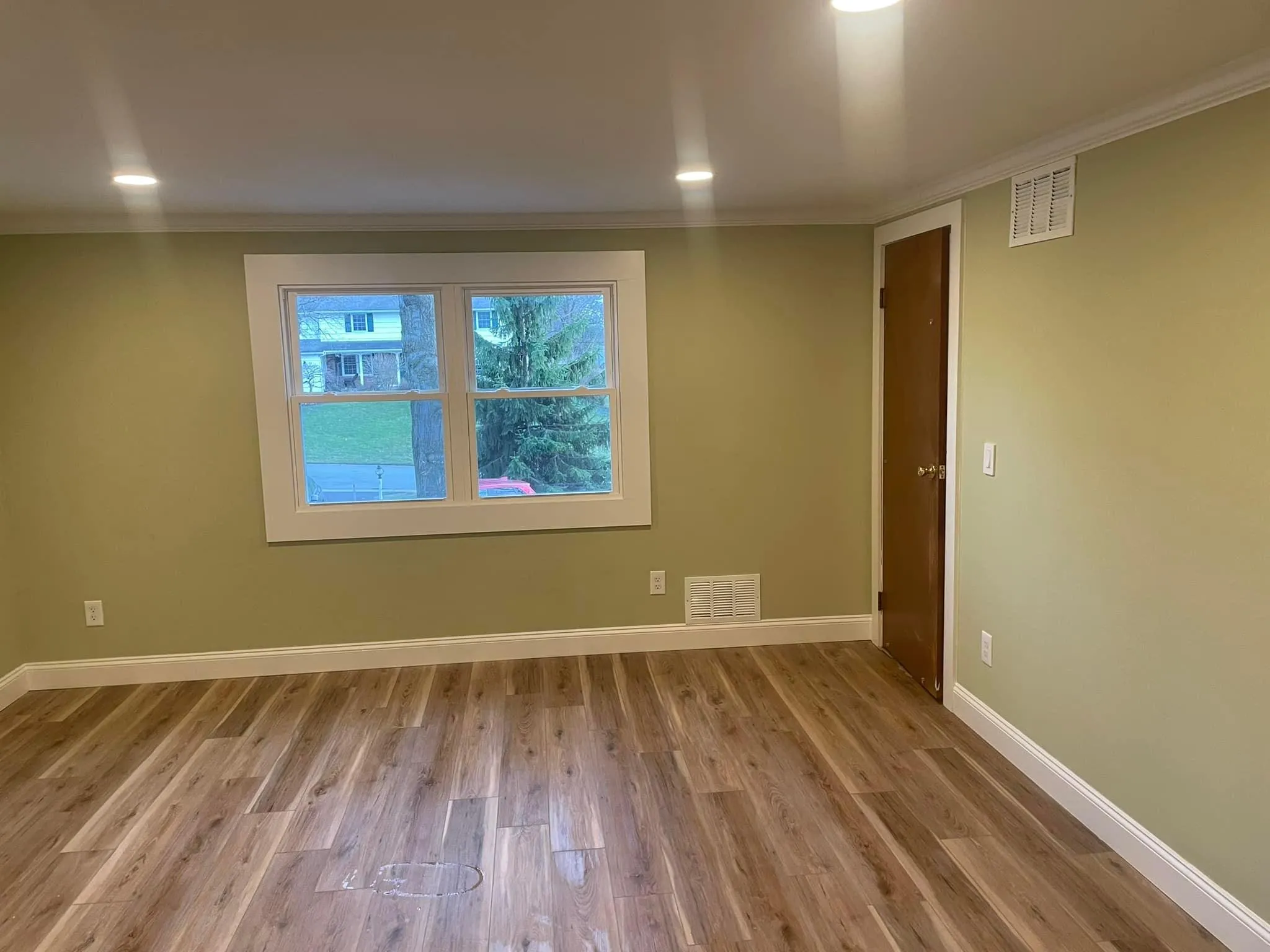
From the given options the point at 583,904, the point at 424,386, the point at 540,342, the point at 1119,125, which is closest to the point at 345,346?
the point at 424,386

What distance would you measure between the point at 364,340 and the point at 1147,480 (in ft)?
10.6

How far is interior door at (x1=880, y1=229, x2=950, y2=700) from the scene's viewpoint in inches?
132

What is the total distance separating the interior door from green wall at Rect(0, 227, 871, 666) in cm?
22

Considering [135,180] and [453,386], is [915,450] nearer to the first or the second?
[453,386]

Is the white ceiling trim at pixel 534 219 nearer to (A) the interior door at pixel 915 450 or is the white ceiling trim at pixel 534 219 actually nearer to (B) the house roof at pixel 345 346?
(A) the interior door at pixel 915 450

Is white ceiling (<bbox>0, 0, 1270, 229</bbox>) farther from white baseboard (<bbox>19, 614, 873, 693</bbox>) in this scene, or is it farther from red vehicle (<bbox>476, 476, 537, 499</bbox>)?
white baseboard (<bbox>19, 614, 873, 693</bbox>)

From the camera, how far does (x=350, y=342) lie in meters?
3.84

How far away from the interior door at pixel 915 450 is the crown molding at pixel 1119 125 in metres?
0.24

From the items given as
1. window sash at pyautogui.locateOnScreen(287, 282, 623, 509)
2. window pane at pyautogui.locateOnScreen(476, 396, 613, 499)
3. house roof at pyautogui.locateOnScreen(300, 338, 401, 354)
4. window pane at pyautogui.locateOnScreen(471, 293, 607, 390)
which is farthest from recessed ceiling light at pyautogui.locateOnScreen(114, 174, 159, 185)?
window pane at pyautogui.locateOnScreen(476, 396, 613, 499)

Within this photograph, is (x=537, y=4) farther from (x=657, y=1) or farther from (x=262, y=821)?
(x=262, y=821)

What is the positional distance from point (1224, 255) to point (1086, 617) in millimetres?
1128

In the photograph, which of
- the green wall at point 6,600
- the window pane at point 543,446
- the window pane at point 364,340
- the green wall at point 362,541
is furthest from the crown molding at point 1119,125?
the green wall at point 6,600

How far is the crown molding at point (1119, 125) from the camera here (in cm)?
186

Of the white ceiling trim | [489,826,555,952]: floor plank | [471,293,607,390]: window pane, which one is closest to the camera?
[489,826,555,952]: floor plank
